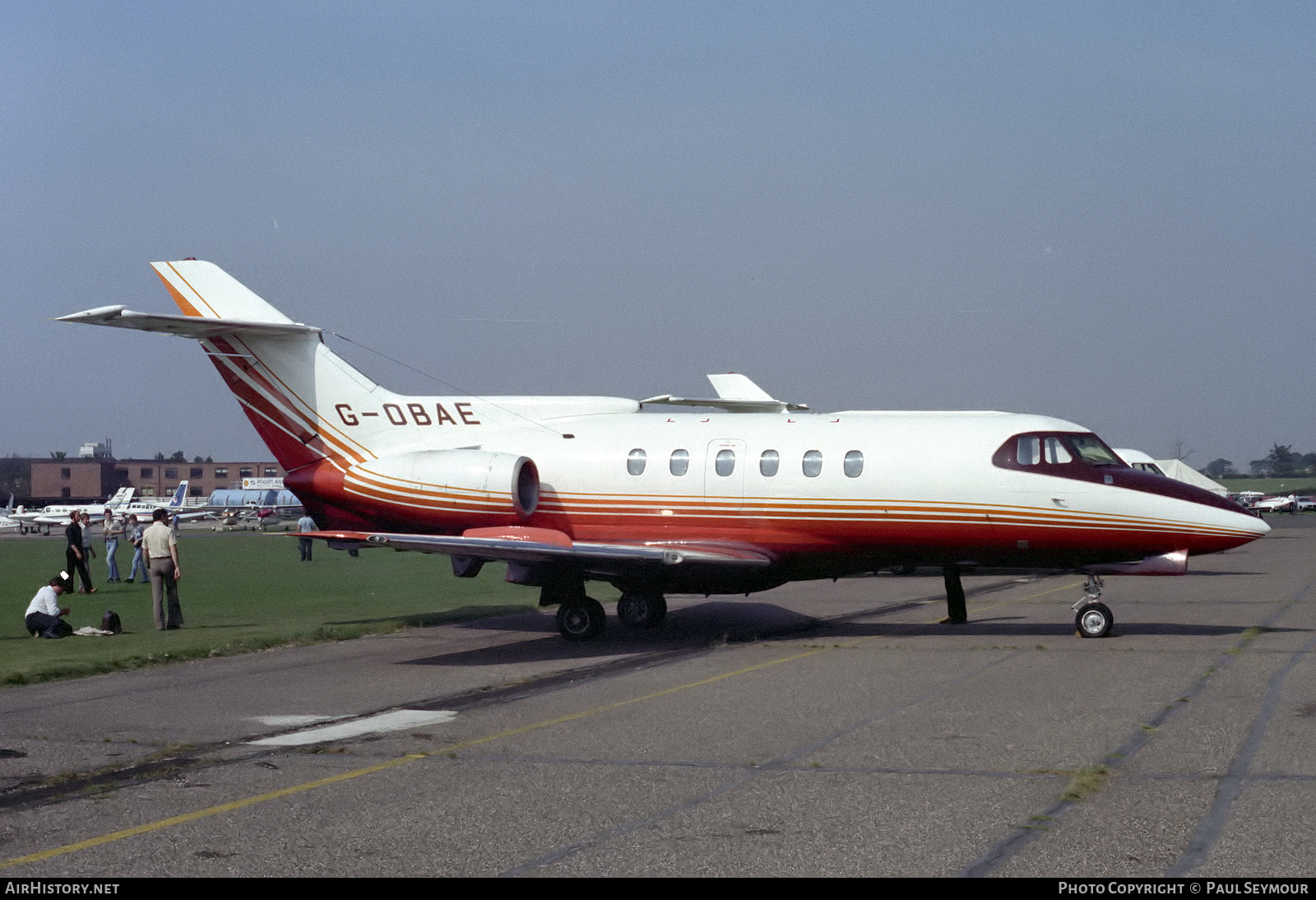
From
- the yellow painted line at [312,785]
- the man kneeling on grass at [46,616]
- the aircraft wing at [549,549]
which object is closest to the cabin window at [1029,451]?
the aircraft wing at [549,549]

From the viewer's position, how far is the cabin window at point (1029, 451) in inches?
700

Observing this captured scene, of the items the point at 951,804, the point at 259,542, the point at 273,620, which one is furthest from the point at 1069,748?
the point at 259,542

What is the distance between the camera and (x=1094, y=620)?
1731 centimetres

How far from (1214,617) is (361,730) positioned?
13964 mm

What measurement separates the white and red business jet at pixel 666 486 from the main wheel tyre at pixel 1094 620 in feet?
0.08

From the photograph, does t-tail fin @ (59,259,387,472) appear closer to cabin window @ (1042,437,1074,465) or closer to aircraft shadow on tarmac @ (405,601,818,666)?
aircraft shadow on tarmac @ (405,601,818,666)

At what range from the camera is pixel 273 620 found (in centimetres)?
2109

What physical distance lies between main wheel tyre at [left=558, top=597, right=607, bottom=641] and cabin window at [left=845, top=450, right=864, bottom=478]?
3.89 m

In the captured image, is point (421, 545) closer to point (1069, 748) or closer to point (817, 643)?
point (817, 643)

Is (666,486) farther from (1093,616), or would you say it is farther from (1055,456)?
(1093,616)

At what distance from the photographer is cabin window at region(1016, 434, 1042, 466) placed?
58.3 ft

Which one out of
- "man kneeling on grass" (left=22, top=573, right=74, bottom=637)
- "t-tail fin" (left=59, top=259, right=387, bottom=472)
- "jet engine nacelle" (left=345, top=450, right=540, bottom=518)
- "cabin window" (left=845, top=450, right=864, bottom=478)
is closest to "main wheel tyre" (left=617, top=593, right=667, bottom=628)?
"jet engine nacelle" (left=345, top=450, right=540, bottom=518)

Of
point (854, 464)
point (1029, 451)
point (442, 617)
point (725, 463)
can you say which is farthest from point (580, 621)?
point (1029, 451)

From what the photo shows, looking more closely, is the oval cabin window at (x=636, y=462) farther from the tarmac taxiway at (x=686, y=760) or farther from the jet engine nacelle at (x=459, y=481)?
the tarmac taxiway at (x=686, y=760)
